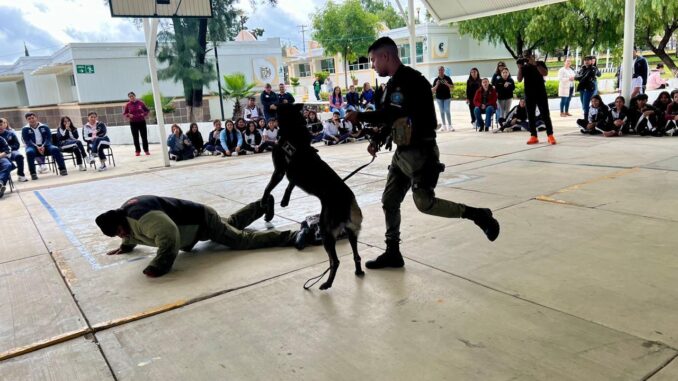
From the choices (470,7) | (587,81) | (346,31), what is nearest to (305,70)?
(346,31)

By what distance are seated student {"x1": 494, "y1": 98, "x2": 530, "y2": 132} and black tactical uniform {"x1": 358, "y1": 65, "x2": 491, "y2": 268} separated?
31.7 ft

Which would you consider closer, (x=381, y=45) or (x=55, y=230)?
Answer: (x=381, y=45)

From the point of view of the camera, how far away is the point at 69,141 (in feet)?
37.9

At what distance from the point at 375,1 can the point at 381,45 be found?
245 ft

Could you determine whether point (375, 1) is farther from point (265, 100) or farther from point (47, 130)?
point (47, 130)

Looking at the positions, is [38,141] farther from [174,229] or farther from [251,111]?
[174,229]

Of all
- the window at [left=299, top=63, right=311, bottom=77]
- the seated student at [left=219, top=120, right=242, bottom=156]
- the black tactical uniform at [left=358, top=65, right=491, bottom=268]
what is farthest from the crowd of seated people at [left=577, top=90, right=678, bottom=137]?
the window at [left=299, top=63, right=311, bottom=77]

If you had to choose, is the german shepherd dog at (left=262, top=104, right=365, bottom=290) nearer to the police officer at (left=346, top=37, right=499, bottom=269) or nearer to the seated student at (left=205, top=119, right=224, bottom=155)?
the police officer at (left=346, top=37, right=499, bottom=269)

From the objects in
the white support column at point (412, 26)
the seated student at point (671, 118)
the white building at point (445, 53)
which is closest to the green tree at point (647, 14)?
the seated student at point (671, 118)

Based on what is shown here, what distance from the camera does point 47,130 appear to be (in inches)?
437

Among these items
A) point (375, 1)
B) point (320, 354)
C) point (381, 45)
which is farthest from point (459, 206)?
point (375, 1)

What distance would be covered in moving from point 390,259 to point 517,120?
32.4ft

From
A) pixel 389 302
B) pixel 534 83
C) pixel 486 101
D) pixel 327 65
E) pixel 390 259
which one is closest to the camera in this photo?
pixel 389 302

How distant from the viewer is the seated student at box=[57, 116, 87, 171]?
11.5 meters
